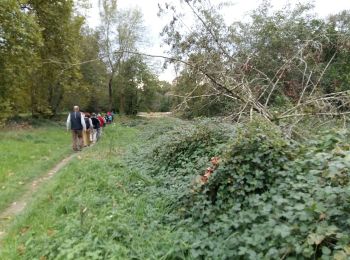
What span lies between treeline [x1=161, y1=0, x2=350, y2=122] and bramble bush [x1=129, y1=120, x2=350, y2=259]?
206cm

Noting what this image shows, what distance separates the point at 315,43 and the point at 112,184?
6.07 m

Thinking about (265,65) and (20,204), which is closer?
(20,204)

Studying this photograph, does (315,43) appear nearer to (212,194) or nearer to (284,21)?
(212,194)

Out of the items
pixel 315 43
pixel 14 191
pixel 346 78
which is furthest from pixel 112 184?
pixel 346 78

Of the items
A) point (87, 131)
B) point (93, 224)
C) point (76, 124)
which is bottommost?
point (93, 224)

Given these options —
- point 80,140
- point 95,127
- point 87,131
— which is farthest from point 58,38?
point 80,140

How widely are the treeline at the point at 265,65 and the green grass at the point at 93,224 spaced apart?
280cm

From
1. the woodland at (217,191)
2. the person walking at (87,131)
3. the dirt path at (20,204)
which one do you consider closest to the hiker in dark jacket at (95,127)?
the person walking at (87,131)

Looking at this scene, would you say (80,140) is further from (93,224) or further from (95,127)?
(93,224)

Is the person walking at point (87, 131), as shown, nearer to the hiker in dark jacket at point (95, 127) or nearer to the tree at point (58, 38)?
the hiker in dark jacket at point (95, 127)

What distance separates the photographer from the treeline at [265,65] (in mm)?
7906

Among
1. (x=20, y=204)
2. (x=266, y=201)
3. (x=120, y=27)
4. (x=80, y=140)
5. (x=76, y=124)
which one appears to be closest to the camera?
(x=266, y=201)

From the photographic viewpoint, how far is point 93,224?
512 cm

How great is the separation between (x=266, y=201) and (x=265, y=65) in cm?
1413
